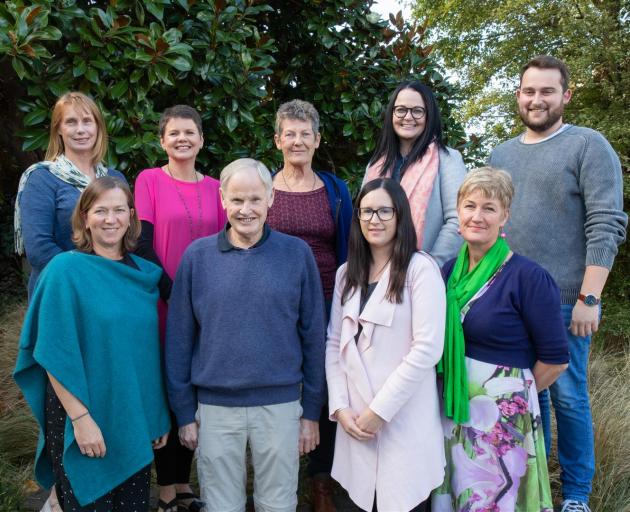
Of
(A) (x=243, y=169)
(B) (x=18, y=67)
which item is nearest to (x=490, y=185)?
(A) (x=243, y=169)

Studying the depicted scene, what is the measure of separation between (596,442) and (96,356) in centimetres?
315

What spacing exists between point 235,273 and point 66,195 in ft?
3.28

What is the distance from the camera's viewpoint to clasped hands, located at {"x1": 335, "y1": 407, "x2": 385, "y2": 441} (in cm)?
246

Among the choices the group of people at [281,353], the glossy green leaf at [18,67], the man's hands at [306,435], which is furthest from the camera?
the glossy green leaf at [18,67]

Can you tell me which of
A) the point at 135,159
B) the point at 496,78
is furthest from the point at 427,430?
the point at 496,78

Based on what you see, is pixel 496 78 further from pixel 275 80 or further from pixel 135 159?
pixel 135 159

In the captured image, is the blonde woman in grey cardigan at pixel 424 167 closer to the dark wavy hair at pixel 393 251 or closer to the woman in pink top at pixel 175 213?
the dark wavy hair at pixel 393 251

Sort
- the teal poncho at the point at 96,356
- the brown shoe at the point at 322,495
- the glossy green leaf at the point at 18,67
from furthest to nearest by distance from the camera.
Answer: the brown shoe at the point at 322,495 < the glossy green leaf at the point at 18,67 < the teal poncho at the point at 96,356

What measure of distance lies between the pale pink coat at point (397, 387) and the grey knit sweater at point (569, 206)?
0.89 metres

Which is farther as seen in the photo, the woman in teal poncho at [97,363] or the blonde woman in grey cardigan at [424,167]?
the blonde woman in grey cardigan at [424,167]

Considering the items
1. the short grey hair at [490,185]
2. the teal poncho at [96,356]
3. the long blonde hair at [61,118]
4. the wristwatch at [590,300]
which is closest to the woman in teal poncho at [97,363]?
the teal poncho at [96,356]

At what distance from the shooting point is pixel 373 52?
4.60 m

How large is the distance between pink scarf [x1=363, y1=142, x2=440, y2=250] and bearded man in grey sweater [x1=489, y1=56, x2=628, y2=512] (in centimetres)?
51

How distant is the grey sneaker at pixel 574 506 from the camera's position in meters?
3.04
